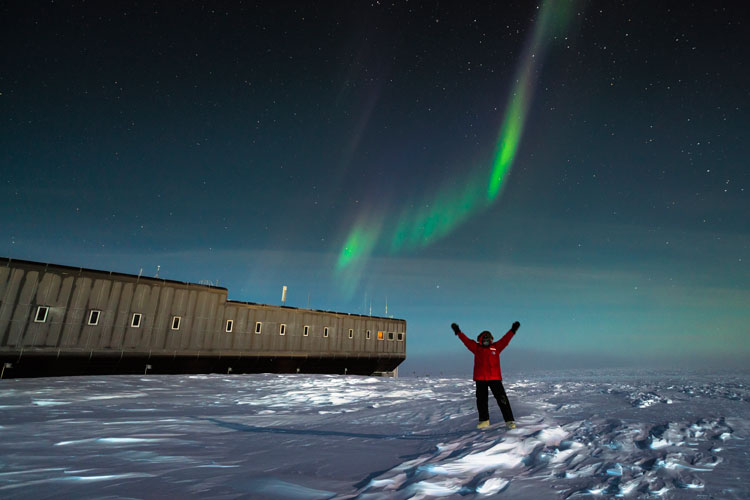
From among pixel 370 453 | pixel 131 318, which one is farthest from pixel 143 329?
pixel 370 453

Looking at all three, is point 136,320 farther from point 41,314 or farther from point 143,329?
point 41,314

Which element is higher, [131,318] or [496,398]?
[131,318]

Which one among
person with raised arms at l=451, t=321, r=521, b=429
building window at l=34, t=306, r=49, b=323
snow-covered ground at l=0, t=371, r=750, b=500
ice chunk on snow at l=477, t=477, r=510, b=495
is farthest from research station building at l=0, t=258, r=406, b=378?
ice chunk on snow at l=477, t=477, r=510, b=495

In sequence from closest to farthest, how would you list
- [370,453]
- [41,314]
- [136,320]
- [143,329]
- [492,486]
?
[492,486]
[370,453]
[41,314]
[136,320]
[143,329]

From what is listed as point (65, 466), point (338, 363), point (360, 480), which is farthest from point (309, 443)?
point (338, 363)

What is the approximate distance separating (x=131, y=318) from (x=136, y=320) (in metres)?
0.26

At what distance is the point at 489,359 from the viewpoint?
5648 mm

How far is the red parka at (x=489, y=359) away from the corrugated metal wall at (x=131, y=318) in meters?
19.5

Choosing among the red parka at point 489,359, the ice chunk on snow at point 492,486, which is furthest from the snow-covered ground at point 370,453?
the red parka at point 489,359

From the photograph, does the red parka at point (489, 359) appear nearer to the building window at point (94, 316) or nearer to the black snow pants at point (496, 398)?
the black snow pants at point (496, 398)

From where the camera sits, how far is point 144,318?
19.0 m

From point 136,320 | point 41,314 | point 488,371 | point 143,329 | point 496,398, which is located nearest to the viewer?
point 496,398

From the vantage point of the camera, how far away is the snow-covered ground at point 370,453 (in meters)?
3.14

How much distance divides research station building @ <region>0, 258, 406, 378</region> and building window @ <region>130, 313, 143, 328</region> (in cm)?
5
